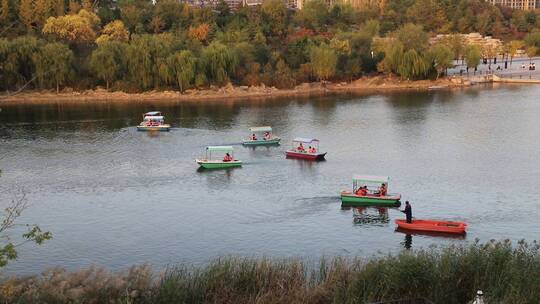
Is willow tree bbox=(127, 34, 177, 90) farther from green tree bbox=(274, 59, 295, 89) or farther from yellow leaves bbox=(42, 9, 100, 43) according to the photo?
green tree bbox=(274, 59, 295, 89)

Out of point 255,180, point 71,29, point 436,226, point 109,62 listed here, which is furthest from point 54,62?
point 436,226

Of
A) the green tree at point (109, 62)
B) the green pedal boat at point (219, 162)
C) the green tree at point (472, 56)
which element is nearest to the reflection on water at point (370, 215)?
the green pedal boat at point (219, 162)

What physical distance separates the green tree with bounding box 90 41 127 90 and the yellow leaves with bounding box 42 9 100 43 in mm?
8276

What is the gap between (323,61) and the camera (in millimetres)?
68375

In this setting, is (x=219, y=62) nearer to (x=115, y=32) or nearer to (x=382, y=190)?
(x=115, y=32)

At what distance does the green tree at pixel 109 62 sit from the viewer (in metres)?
62.4

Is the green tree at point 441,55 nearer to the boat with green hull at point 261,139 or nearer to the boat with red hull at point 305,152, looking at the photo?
the boat with green hull at point 261,139

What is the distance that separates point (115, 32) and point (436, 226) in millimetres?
59135

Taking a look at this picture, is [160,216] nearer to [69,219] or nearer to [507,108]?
[69,219]

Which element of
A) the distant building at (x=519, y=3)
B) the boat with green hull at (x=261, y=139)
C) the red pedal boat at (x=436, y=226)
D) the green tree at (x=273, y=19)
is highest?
the distant building at (x=519, y=3)

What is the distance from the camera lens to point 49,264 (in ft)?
67.6

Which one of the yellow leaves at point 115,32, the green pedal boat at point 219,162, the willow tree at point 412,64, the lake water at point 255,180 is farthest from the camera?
the yellow leaves at point 115,32

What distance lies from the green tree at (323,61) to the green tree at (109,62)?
1944 centimetres

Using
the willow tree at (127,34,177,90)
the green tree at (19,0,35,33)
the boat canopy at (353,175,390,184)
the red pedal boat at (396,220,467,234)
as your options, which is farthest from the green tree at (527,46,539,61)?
the red pedal boat at (396,220,467,234)
